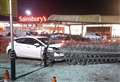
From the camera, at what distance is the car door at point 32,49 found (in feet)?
65.6

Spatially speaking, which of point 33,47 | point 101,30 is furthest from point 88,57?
point 101,30

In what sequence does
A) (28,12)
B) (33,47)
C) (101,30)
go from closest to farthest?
(33,47) → (101,30) → (28,12)

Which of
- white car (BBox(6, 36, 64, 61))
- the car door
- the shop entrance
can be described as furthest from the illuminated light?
the car door

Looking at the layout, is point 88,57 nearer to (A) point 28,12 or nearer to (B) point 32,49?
(B) point 32,49

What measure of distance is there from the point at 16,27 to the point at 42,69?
2110 cm

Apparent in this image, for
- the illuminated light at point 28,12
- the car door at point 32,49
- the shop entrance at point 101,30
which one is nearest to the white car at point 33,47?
the car door at point 32,49

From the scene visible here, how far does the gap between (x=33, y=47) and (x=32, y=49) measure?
14 cm

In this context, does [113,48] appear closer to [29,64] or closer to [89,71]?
[89,71]

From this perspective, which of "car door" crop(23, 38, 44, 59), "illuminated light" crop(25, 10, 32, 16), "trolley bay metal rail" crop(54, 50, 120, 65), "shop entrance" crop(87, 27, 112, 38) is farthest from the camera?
"illuminated light" crop(25, 10, 32, 16)

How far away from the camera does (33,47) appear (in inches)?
797

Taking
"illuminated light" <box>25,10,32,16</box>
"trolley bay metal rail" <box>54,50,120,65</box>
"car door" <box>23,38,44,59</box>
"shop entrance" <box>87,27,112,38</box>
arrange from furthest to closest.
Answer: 1. "illuminated light" <box>25,10,32,16</box>
2. "shop entrance" <box>87,27,112,38</box>
3. "car door" <box>23,38,44,59</box>
4. "trolley bay metal rail" <box>54,50,120,65</box>

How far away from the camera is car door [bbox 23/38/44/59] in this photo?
65.6 feet

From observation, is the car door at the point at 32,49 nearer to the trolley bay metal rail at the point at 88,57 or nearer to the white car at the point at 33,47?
the white car at the point at 33,47

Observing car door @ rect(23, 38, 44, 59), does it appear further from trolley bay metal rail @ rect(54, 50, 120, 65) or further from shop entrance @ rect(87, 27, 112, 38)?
shop entrance @ rect(87, 27, 112, 38)
